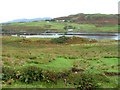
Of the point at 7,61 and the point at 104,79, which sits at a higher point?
the point at 7,61

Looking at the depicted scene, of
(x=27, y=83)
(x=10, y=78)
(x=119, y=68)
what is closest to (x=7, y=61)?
(x=10, y=78)

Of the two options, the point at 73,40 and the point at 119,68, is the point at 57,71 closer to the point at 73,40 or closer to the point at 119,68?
the point at 119,68

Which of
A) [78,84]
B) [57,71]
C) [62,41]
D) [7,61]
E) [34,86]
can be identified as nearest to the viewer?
[34,86]

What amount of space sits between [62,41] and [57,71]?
123ft

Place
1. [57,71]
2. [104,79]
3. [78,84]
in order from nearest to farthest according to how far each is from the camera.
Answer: [78,84] → [104,79] → [57,71]

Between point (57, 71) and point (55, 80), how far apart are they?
1.89m

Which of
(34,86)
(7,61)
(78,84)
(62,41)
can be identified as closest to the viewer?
(34,86)

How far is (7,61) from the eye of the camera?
18906 millimetres

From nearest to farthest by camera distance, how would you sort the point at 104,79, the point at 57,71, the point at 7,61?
1. the point at 104,79
2. the point at 57,71
3. the point at 7,61

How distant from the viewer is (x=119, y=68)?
19719 millimetres

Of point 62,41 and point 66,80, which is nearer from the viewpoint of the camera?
point 66,80

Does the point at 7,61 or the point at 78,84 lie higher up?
the point at 7,61

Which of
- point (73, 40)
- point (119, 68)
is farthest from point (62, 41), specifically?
point (119, 68)

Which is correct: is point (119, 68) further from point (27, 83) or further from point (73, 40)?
point (73, 40)
